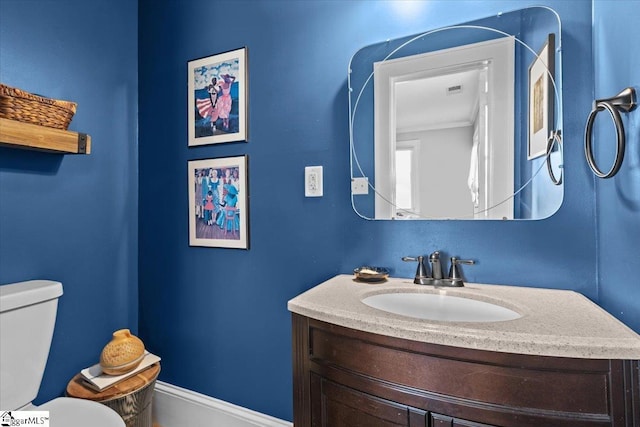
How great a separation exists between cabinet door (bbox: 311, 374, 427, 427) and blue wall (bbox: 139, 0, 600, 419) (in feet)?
1.80

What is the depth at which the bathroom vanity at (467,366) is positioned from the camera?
2.21ft

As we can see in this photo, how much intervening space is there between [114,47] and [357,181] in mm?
1640

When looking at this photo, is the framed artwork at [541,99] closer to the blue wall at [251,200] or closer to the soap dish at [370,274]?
the blue wall at [251,200]

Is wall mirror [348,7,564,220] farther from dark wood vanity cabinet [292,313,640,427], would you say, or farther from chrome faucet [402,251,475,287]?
dark wood vanity cabinet [292,313,640,427]

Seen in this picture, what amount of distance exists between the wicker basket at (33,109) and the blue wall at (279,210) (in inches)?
20.0

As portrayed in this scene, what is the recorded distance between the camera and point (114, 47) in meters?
1.85

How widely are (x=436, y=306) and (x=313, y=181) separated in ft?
2.40

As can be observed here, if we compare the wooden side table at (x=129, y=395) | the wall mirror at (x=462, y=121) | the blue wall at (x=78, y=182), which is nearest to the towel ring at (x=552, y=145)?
the wall mirror at (x=462, y=121)

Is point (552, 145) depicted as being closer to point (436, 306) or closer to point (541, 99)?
point (541, 99)

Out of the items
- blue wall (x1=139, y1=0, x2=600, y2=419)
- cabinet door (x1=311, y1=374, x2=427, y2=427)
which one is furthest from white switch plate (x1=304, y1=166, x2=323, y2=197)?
cabinet door (x1=311, y1=374, x2=427, y2=427)

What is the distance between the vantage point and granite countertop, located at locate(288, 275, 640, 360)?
0.68 metres

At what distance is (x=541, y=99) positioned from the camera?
1107 millimetres

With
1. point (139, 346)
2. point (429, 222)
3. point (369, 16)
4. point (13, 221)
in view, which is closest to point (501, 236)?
point (429, 222)

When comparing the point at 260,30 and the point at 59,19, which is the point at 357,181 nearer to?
the point at 260,30
